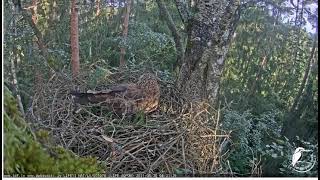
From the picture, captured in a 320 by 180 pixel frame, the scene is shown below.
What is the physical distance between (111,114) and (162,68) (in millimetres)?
327

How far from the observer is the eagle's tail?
1645 millimetres

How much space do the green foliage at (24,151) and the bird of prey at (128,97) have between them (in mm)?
646

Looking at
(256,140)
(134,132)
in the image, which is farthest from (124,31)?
(256,140)

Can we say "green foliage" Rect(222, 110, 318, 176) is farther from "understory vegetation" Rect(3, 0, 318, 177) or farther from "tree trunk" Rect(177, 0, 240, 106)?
"tree trunk" Rect(177, 0, 240, 106)

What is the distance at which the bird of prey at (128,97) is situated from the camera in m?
1.66

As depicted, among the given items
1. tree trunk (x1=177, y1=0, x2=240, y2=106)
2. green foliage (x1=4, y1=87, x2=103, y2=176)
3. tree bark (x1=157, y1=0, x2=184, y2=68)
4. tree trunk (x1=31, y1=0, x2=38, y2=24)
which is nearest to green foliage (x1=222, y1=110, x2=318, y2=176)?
tree trunk (x1=177, y1=0, x2=240, y2=106)

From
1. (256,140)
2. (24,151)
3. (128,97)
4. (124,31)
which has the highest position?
(124,31)

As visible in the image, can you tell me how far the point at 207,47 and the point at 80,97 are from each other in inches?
24.2

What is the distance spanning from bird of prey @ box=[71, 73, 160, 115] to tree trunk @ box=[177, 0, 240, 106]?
130 mm

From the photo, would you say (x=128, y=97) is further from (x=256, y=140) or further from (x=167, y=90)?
(x=256, y=140)

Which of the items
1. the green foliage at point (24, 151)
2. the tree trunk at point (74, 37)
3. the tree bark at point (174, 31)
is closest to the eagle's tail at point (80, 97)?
the tree trunk at point (74, 37)

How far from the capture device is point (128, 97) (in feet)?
5.63

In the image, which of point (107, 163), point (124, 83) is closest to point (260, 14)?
point (124, 83)

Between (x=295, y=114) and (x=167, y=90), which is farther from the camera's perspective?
(x=167, y=90)
